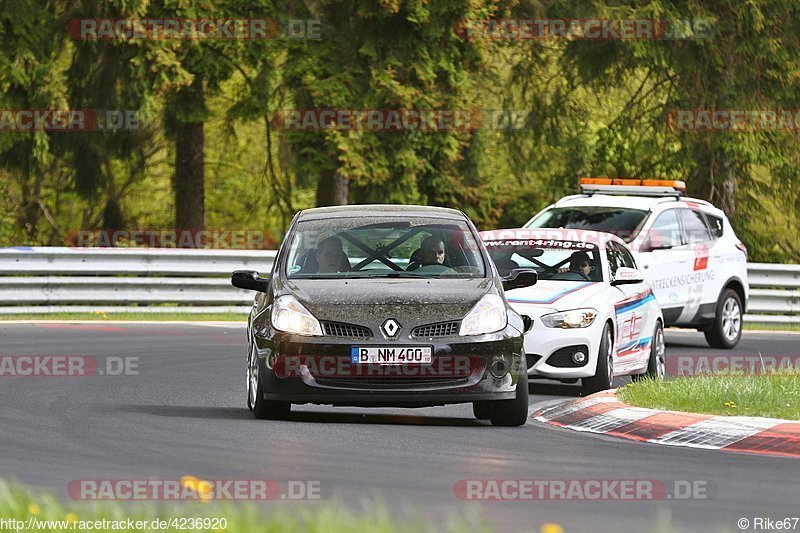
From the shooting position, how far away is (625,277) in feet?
53.9

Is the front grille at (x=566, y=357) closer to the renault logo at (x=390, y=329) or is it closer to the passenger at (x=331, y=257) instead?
the passenger at (x=331, y=257)

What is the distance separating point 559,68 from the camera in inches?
1361

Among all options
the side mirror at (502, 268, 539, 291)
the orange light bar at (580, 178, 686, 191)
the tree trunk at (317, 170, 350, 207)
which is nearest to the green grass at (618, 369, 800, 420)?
the side mirror at (502, 268, 539, 291)

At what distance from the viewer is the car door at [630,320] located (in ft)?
53.0

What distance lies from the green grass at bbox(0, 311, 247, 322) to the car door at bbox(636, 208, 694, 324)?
6.93 m

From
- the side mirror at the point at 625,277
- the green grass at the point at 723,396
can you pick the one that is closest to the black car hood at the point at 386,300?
the green grass at the point at 723,396

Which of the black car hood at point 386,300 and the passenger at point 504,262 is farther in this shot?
the passenger at point 504,262

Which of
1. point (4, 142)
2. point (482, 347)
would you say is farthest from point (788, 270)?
point (482, 347)

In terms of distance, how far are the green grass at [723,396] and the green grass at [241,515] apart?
4.89 meters

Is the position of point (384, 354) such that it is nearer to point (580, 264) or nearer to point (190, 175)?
point (580, 264)

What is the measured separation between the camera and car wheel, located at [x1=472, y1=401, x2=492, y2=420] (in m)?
12.8

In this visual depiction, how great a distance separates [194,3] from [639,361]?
49.3ft

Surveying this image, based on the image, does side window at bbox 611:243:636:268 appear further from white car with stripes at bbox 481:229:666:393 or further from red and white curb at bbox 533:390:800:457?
red and white curb at bbox 533:390:800:457

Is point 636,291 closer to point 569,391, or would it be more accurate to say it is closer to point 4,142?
point 569,391
